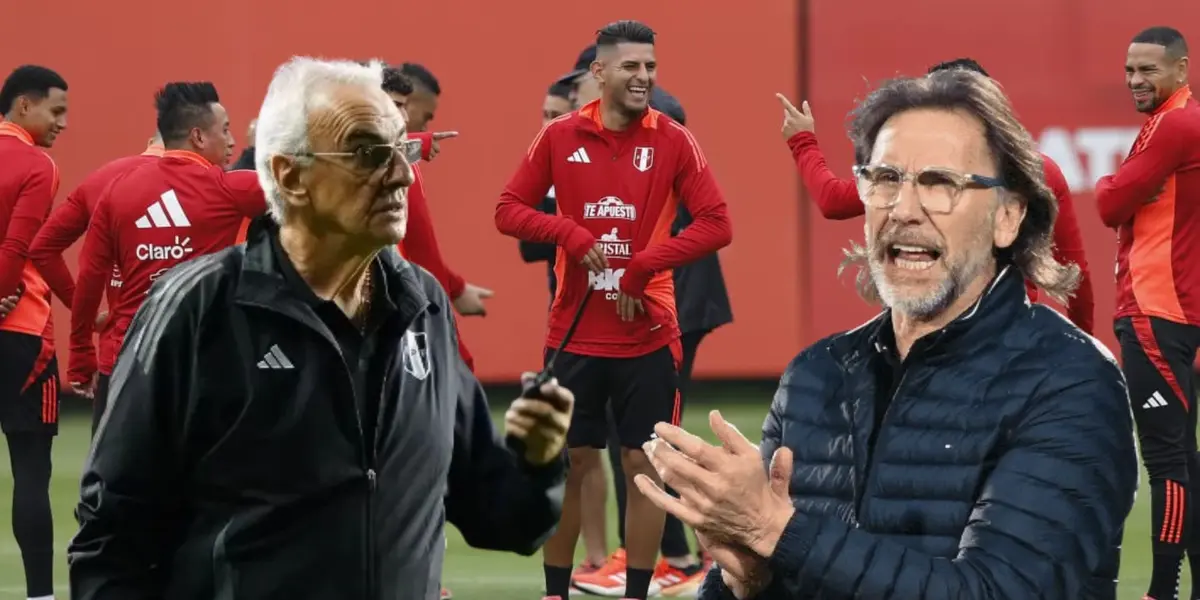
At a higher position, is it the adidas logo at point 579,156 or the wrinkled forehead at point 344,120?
the wrinkled forehead at point 344,120

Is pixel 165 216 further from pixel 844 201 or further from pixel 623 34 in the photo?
pixel 844 201

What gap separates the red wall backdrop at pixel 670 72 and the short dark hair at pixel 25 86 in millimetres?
3860

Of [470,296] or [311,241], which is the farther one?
[470,296]

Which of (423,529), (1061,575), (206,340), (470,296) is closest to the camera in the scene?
(1061,575)

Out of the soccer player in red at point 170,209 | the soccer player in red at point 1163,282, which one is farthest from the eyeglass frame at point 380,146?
the soccer player in red at point 1163,282

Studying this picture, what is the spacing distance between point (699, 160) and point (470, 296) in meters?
1.17

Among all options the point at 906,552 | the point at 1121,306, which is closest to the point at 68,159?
the point at 1121,306

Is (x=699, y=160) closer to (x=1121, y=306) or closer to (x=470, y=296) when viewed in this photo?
(x=470, y=296)

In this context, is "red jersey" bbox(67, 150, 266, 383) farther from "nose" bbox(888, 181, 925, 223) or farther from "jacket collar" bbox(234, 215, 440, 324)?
"nose" bbox(888, 181, 925, 223)

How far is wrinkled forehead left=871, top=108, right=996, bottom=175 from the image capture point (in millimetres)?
2586

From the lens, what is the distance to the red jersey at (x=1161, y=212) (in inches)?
245

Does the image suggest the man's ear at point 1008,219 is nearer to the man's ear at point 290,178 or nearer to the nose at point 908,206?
the nose at point 908,206

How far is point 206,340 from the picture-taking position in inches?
99.2

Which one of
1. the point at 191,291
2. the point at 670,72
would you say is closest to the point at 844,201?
the point at 191,291
